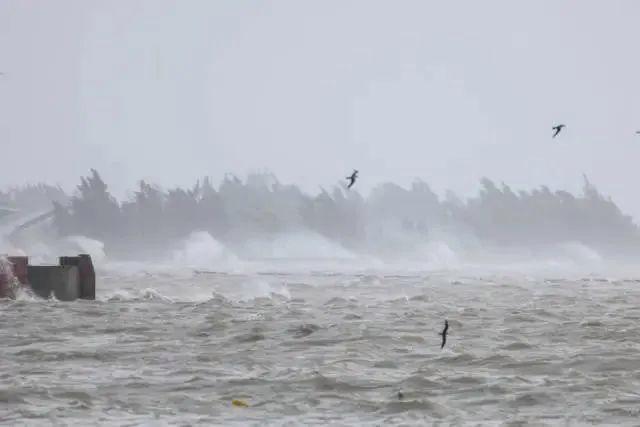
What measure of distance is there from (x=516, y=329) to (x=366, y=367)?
10.0 m

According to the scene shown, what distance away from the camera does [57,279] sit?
1747 inches

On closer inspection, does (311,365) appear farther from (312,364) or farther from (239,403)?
(239,403)

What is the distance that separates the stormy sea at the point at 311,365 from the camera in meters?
18.9

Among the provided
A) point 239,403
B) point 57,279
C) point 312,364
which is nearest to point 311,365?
point 312,364

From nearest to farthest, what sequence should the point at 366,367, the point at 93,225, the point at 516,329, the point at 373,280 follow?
1. the point at 366,367
2. the point at 516,329
3. the point at 373,280
4. the point at 93,225

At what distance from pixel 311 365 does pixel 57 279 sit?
21871mm

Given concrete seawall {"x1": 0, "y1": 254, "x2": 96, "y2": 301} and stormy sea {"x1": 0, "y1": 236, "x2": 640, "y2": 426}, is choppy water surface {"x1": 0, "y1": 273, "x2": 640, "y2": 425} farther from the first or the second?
concrete seawall {"x1": 0, "y1": 254, "x2": 96, "y2": 301}

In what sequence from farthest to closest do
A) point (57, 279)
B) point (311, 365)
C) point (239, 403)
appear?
point (57, 279), point (311, 365), point (239, 403)

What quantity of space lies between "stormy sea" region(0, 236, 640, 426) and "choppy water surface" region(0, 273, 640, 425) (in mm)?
39

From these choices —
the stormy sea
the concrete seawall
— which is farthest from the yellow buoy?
the concrete seawall

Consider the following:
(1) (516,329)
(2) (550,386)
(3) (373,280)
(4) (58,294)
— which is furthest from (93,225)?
(2) (550,386)

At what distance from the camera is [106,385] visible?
69.6 feet

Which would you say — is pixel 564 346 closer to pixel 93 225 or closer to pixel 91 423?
pixel 91 423

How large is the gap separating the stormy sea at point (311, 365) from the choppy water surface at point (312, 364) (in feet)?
0.13
